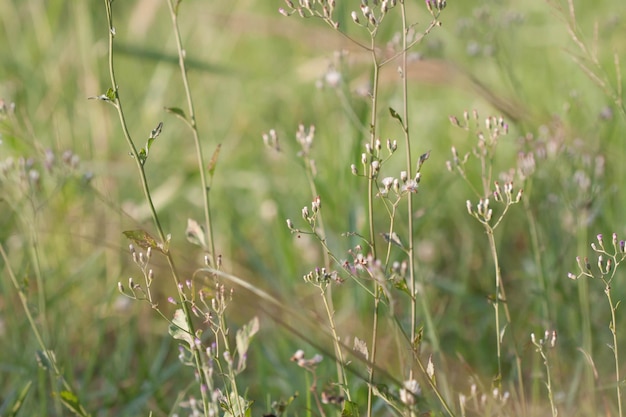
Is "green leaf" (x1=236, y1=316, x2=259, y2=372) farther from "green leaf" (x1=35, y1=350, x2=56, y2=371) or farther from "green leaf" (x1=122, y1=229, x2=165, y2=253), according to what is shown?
"green leaf" (x1=35, y1=350, x2=56, y2=371)

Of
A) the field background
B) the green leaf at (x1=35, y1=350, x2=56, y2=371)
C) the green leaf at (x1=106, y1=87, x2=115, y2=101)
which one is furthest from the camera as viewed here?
the field background

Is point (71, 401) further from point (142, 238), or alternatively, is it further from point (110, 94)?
point (110, 94)

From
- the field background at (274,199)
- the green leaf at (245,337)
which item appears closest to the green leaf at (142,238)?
the field background at (274,199)

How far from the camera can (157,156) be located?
3436 millimetres

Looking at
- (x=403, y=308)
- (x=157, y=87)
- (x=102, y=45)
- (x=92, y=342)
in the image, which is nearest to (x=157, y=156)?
(x=157, y=87)

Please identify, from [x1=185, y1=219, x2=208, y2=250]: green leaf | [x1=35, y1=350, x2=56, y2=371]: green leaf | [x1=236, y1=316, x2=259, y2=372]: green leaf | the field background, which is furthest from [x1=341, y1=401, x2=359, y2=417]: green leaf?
[x1=35, y1=350, x2=56, y2=371]: green leaf

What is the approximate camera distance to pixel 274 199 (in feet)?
8.11

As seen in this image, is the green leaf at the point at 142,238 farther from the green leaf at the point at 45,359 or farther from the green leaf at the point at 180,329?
the green leaf at the point at 45,359

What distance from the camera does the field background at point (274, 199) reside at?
196cm

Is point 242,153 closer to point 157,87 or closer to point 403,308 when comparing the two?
point 157,87

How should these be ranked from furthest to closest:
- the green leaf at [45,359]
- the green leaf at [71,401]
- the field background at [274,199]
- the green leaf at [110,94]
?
the field background at [274,199] < the green leaf at [45,359] < the green leaf at [71,401] < the green leaf at [110,94]

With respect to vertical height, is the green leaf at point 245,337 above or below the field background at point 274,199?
below

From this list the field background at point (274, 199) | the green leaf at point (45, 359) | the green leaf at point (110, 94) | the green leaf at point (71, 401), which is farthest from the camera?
the field background at point (274, 199)

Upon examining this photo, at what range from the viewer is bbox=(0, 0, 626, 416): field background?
1.96 m
